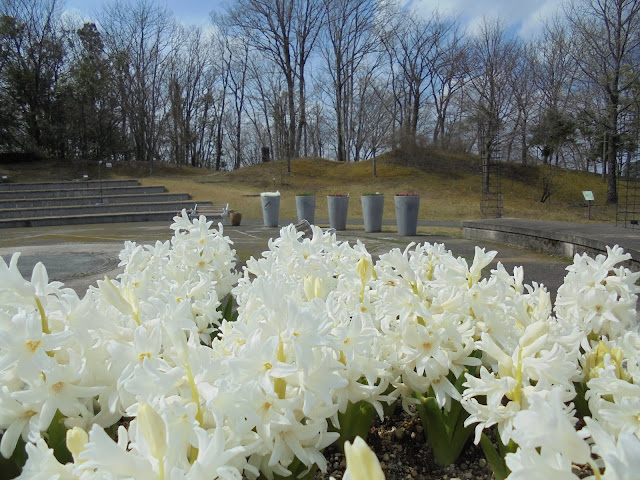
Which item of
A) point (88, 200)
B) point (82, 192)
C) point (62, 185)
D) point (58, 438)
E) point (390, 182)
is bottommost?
point (58, 438)

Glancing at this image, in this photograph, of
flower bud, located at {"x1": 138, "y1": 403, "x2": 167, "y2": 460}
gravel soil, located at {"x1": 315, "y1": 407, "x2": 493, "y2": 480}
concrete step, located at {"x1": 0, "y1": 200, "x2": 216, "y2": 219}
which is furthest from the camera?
concrete step, located at {"x1": 0, "y1": 200, "x2": 216, "y2": 219}

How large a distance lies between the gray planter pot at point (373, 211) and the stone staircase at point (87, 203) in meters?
4.85

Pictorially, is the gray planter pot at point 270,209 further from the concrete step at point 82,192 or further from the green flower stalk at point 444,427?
the green flower stalk at point 444,427

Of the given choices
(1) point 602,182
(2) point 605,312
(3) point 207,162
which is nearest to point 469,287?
(2) point 605,312

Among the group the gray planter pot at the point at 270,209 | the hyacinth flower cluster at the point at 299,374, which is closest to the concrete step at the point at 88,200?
the gray planter pot at the point at 270,209

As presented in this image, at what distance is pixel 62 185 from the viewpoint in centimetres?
2136

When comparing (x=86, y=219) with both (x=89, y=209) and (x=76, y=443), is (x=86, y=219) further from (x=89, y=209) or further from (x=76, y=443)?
(x=76, y=443)

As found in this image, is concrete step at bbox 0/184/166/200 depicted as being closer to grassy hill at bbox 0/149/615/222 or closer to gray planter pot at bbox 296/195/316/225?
grassy hill at bbox 0/149/615/222

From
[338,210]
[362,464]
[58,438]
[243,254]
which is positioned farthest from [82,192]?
[362,464]

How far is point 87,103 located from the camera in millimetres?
29656

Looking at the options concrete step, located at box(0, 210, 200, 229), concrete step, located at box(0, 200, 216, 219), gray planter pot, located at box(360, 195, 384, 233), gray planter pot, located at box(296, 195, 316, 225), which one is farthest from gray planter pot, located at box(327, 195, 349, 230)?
concrete step, located at box(0, 200, 216, 219)

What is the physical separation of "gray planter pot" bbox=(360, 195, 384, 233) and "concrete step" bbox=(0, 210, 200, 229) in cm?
589

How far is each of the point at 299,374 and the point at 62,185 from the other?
23.4 metres

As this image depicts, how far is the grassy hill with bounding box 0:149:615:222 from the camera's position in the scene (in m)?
19.9
